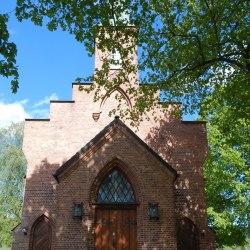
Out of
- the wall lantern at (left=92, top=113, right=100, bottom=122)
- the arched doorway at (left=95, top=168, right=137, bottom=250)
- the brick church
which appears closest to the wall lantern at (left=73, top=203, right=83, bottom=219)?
the brick church

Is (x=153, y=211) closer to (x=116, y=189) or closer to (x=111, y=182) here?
(x=116, y=189)

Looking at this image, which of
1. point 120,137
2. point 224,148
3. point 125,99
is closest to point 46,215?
point 120,137

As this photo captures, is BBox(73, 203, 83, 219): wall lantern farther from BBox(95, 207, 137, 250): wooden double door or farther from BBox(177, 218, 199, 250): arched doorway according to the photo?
BBox(177, 218, 199, 250): arched doorway

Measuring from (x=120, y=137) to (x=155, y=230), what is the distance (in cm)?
392

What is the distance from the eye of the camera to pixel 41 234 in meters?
15.5

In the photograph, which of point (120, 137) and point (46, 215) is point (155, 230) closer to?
point (120, 137)

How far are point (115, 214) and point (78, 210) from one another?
154 cm

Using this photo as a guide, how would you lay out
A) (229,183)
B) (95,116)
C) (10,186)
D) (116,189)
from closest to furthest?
(116,189) → (95,116) → (229,183) → (10,186)

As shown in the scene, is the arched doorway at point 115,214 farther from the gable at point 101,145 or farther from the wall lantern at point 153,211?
the gable at point 101,145

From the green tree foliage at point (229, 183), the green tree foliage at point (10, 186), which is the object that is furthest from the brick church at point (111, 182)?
the green tree foliage at point (10, 186)

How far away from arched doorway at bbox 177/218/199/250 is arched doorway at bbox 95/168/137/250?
269 cm

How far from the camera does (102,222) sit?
1397 centimetres

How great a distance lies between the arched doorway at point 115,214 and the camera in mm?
13680

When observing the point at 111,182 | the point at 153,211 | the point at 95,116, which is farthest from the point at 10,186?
the point at 153,211
